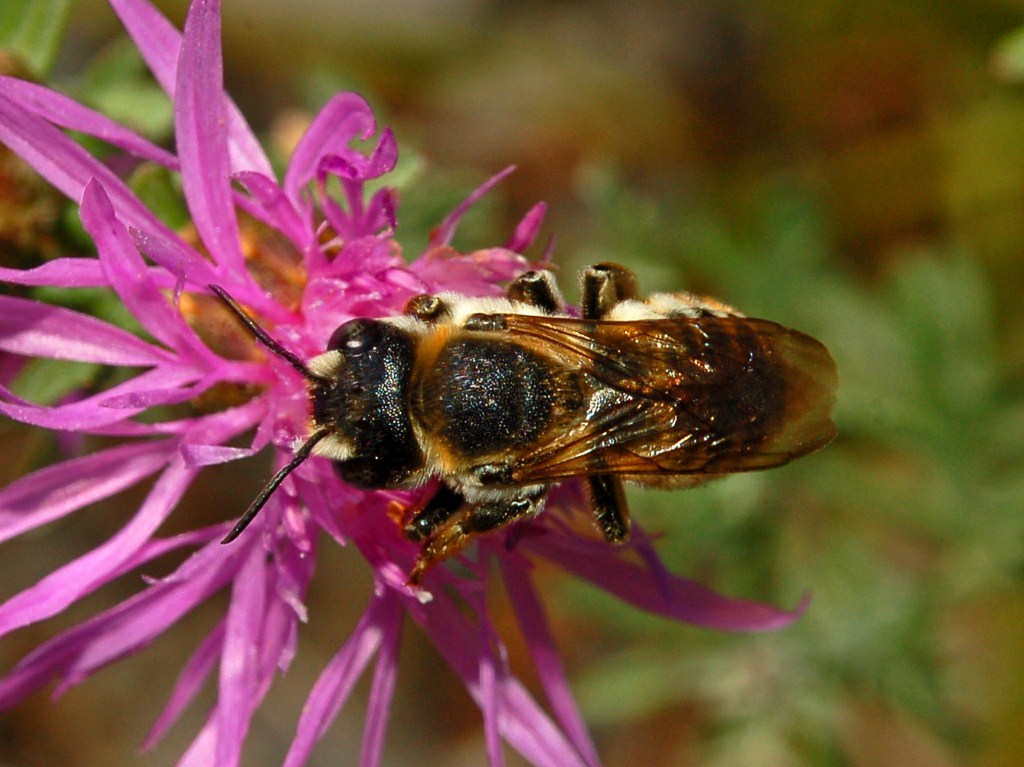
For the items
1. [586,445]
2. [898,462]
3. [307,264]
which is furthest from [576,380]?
[898,462]

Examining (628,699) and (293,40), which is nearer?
(628,699)

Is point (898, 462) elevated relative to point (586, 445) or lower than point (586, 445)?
lower

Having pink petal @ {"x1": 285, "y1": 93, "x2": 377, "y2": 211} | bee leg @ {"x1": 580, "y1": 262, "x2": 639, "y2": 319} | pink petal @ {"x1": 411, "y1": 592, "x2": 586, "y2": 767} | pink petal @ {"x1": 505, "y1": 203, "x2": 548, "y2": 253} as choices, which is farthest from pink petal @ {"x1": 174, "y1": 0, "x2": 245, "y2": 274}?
pink petal @ {"x1": 411, "y1": 592, "x2": 586, "y2": 767}

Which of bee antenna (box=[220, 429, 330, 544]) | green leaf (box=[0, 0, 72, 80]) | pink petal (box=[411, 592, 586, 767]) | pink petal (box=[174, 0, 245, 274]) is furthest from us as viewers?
green leaf (box=[0, 0, 72, 80])

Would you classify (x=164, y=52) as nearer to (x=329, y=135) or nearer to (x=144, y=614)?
(x=329, y=135)

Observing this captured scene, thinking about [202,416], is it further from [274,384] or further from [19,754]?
[19,754]

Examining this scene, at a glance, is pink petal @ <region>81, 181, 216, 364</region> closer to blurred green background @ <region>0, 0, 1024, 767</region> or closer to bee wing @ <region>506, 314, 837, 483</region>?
bee wing @ <region>506, 314, 837, 483</region>

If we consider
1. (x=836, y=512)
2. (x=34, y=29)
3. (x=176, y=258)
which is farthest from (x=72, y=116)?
(x=836, y=512)
